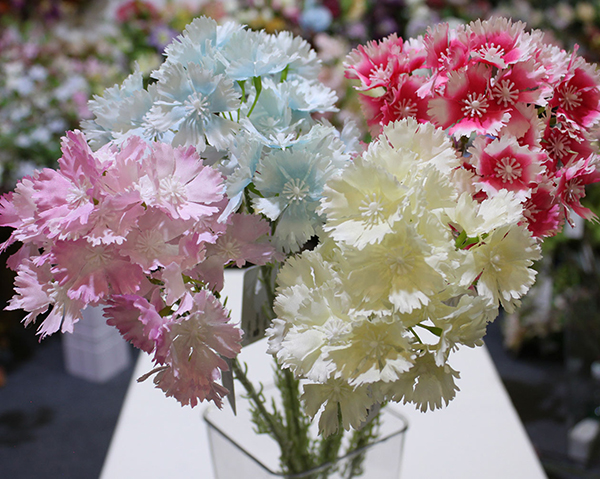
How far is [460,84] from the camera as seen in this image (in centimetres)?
37

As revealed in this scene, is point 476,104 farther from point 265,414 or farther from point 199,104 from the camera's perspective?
point 265,414

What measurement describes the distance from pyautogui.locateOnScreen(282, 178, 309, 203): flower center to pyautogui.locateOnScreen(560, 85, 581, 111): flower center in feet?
0.62

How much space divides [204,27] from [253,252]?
0.55 feet

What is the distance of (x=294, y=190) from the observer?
38cm

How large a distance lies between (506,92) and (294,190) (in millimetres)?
154

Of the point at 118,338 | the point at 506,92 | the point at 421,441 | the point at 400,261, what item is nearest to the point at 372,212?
the point at 400,261

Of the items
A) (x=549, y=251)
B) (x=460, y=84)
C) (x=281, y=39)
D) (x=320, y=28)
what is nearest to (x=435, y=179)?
(x=460, y=84)

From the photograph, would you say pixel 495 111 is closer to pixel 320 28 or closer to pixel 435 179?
pixel 435 179

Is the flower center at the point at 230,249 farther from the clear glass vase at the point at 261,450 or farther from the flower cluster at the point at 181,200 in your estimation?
the clear glass vase at the point at 261,450

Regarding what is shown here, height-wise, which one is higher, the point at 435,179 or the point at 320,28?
the point at 320,28

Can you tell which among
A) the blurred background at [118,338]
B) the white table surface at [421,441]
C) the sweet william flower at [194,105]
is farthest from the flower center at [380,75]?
the blurred background at [118,338]

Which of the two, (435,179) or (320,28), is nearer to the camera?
(435,179)

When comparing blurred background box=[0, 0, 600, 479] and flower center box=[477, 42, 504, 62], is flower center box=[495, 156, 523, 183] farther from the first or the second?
blurred background box=[0, 0, 600, 479]

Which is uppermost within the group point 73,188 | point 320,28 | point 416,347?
point 320,28
